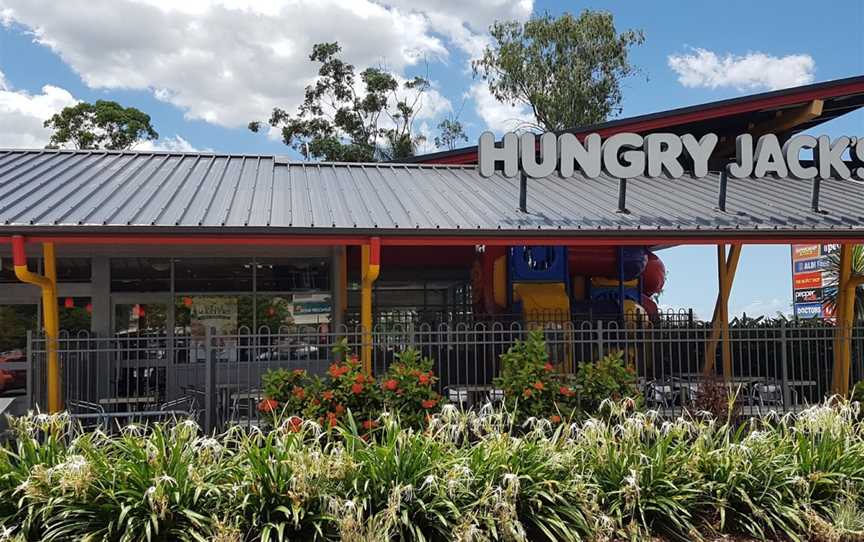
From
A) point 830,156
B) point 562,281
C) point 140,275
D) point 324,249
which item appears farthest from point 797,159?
point 140,275

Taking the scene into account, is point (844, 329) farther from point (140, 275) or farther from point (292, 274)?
point (140, 275)

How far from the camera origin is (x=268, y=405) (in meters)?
7.87

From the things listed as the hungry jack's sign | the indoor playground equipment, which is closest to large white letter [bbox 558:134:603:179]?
the hungry jack's sign

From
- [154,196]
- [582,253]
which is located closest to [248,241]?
[154,196]

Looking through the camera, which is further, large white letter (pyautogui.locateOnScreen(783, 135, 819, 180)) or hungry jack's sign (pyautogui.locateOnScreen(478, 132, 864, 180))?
large white letter (pyautogui.locateOnScreen(783, 135, 819, 180))

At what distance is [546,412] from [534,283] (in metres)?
5.95

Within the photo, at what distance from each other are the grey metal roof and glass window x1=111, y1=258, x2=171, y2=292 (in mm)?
1538

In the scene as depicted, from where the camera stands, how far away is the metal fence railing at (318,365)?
902 centimetres

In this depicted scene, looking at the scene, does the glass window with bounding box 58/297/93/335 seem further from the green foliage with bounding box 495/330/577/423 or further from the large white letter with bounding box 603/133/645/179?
the large white letter with bounding box 603/133/645/179

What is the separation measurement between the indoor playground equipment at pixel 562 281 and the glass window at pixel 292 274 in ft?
11.0

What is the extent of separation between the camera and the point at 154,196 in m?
10.8

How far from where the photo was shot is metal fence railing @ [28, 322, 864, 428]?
9023mm

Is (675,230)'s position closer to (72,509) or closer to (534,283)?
(534,283)

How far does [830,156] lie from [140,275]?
40.0 feet
